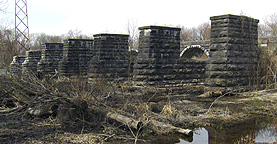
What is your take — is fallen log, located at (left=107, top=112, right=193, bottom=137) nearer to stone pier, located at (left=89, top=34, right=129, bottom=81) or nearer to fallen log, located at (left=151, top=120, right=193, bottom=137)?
fallen log, located at (left=151, top=120, right=193, bottom=137)

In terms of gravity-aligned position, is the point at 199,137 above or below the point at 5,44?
A: below

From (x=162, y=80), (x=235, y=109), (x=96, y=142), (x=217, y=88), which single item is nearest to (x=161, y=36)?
(x=162, y=80)

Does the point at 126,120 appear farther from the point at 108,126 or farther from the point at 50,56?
the point at 50,56

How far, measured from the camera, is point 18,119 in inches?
326

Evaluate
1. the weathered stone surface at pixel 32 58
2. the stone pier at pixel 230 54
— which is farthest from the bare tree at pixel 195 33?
the stone pier at pixel 230 54

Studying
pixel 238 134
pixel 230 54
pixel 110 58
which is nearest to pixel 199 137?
pixel 238 134

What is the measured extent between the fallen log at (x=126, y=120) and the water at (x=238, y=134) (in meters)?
0.98

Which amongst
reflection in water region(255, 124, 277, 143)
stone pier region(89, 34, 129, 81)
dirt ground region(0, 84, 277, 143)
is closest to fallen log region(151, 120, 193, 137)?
dirt ground region(0, 84, 277, 143)

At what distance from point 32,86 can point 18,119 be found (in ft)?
3.51

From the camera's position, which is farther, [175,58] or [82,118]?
[175,58]

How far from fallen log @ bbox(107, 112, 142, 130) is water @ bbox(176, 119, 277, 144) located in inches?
38.7

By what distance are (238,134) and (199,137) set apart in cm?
97

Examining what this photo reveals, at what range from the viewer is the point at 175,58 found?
1611 centimetres

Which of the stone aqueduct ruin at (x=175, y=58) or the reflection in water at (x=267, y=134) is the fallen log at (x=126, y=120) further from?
the stone aqueduct ruin at (x=175, y=58)
